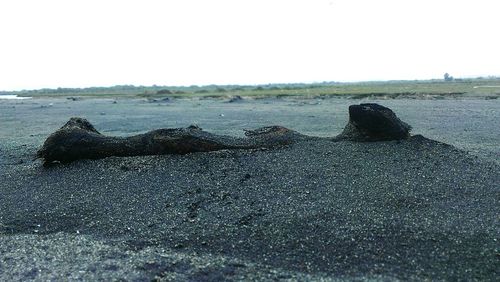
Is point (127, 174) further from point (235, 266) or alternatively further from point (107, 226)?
point (235, 266)

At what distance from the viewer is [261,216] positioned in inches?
380

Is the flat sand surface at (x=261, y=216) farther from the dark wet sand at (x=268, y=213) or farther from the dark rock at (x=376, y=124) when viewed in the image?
the dark rock at (x=376, y=124)

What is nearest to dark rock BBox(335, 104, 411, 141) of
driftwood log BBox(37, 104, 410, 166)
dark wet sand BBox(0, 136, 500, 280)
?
driftwood log BBox(37, 104, 410, 166)

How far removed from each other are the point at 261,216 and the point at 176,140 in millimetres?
5145

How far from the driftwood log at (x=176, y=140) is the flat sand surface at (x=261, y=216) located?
412 mm

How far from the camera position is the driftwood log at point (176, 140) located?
13.9 m

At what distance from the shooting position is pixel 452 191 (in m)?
10.7

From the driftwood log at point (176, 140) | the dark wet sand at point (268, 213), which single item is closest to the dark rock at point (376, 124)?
the driftwood log at point (176, 140)

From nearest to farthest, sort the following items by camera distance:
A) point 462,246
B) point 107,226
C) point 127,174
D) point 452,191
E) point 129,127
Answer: point 462,246, point 107,226, point 452,191, point 127,174, point 129,127

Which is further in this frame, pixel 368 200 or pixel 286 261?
pixel 368 200

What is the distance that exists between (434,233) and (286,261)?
2.89 metres

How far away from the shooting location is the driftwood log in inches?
549

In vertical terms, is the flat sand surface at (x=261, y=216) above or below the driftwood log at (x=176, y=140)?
below

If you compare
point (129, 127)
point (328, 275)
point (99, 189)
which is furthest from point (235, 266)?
point (129, 127)
